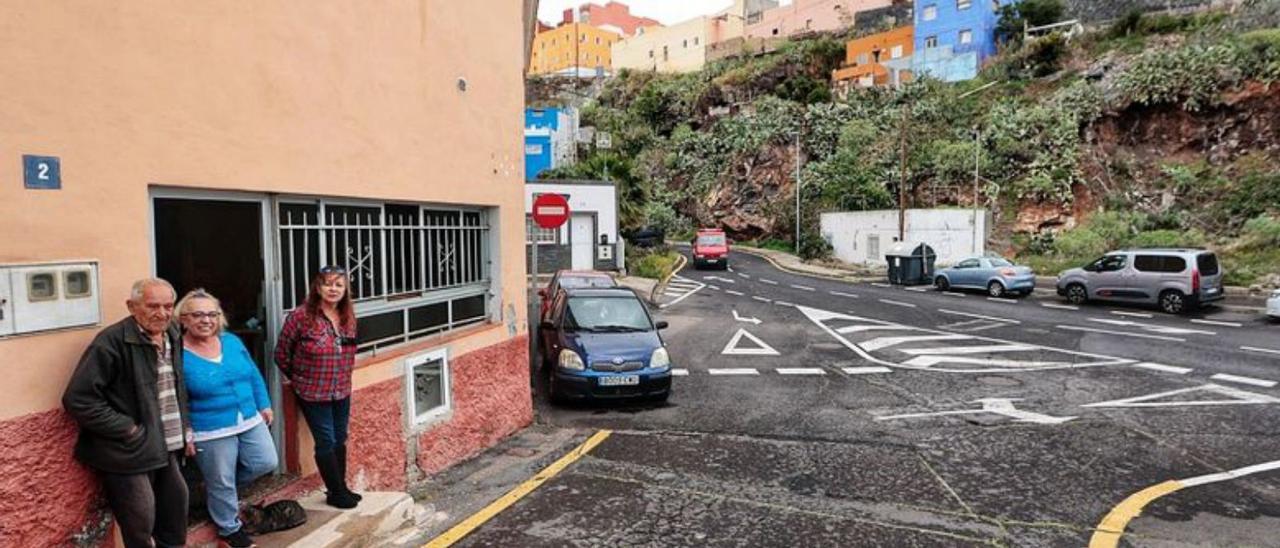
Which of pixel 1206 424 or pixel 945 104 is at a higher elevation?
pixel 945 104

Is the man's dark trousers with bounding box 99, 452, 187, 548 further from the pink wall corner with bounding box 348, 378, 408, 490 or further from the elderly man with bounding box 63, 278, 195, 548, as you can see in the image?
the pink wall corner with bounding box 348, 378, 408, 490

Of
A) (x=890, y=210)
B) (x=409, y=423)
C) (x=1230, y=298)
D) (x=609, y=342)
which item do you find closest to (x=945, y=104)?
(x=890, y=210)

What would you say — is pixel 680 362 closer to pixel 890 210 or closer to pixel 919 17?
pixel 890 210

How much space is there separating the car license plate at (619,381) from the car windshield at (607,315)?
104 cm

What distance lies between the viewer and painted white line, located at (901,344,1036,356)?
44.1ft

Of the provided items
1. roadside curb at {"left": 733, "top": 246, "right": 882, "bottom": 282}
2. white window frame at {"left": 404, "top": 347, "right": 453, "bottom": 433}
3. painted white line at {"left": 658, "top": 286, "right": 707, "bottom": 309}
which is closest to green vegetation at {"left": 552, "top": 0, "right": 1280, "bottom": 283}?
roadside curb at {"left": 733, "top": 246, "right": 882, "bottom": 282}

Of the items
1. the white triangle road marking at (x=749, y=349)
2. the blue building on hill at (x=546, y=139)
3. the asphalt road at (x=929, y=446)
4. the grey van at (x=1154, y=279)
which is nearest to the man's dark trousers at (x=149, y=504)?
the asphalt road at (x=929, y=446)

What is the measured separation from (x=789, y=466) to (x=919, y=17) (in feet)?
180

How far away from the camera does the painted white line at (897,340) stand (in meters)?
14.3

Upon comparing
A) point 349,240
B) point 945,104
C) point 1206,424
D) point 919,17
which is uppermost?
point 919,17

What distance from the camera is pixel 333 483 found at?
487 cm

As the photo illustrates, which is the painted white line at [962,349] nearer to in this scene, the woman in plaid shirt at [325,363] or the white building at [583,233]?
the woman in plaid shirt at [325,363]

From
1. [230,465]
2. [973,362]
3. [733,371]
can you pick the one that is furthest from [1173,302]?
[230,465]

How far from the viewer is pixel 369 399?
549 centimetres
